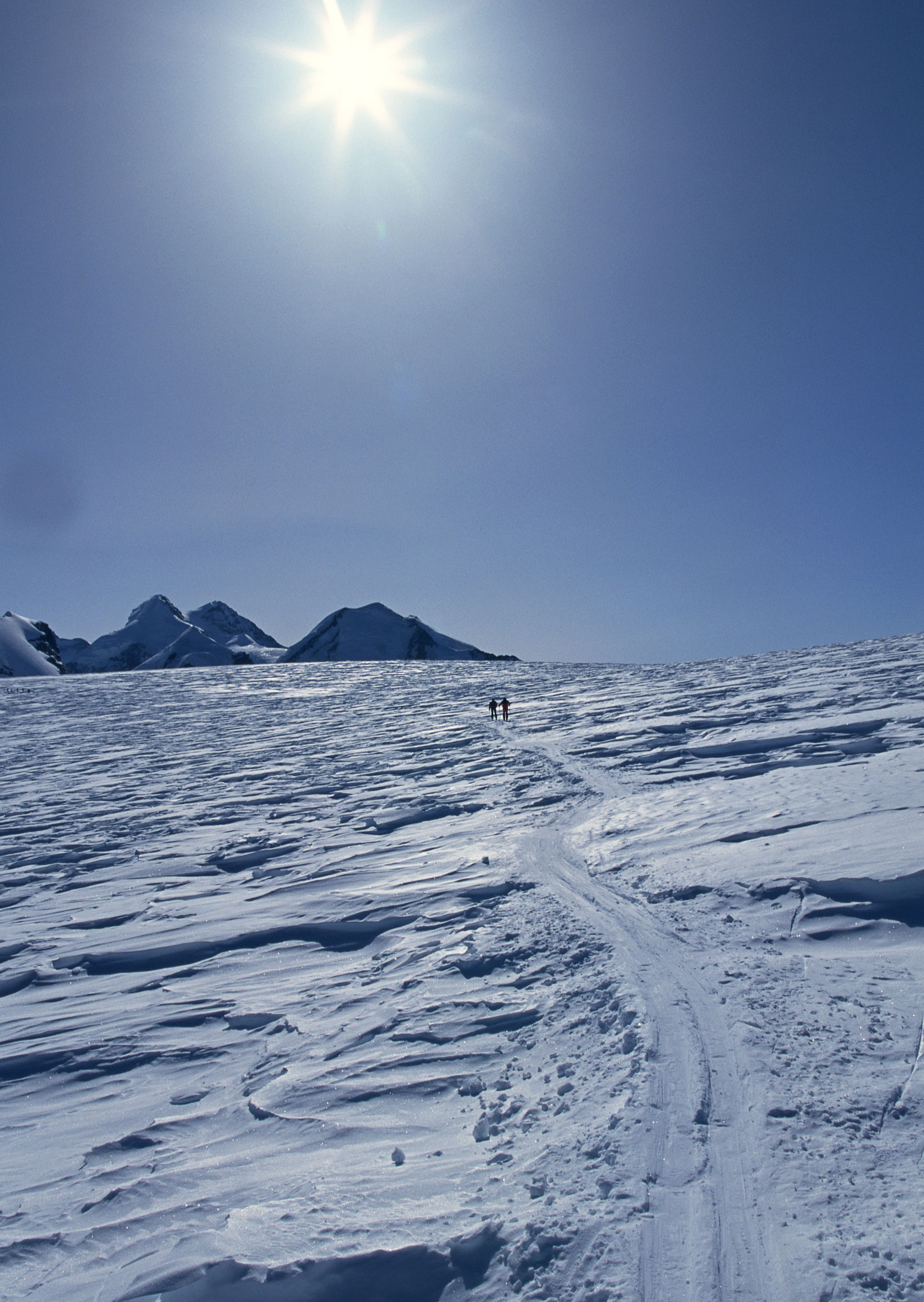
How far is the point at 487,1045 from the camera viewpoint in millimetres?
4160

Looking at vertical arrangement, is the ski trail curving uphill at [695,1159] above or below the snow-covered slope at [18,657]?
below

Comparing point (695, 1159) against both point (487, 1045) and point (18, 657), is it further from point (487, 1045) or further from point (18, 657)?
point (18, 657)

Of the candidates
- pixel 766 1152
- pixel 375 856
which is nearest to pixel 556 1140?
pixel 766 1152

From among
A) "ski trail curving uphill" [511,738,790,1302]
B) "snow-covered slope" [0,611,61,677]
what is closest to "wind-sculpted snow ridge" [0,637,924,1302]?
"ski trail curving uphill" [511,738,790,1302]

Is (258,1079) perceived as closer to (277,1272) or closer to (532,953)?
(277,1272)

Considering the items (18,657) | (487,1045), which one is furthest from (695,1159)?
(18,657)

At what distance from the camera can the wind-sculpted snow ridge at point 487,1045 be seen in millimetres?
2756

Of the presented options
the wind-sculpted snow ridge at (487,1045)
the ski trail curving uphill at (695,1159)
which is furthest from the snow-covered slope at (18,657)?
the ski trail curving uphill at (695,1159)

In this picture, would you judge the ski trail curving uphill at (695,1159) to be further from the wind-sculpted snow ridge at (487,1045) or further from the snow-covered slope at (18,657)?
the snow-covered slope at (18,657)

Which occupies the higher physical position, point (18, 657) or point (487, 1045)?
point (18, 657)

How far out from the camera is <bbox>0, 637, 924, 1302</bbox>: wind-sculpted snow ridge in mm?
2756

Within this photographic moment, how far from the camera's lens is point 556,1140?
10.7 feet

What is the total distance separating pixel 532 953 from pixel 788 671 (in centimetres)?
1705

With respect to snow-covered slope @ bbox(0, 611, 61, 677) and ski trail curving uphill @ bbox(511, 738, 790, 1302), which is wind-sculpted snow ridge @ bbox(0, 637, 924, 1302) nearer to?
ski trail curving uphill @ bbox(511, 738, 790, 1302)
